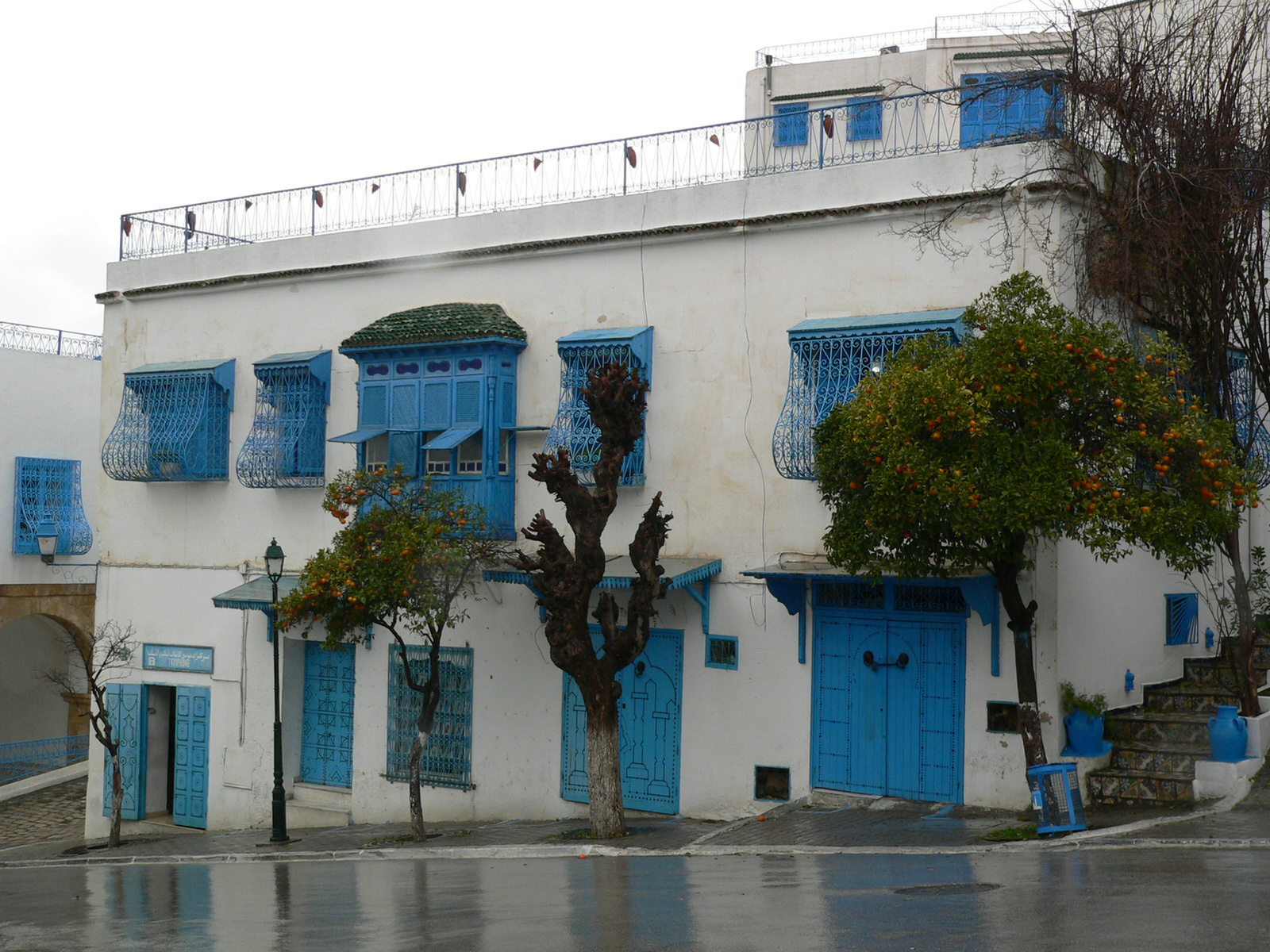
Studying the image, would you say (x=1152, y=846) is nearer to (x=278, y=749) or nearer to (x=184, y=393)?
(x=278, y=749)

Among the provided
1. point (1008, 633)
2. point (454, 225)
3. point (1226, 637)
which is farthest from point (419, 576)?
point (1226, 637)

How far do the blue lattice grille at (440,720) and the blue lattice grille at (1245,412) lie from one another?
847 centimetres

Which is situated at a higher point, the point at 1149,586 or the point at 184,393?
the point at 184,393

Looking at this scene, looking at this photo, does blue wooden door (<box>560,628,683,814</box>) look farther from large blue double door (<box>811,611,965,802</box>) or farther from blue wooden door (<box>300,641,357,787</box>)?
blue wooden door (<box>300,641,357,787</box>)

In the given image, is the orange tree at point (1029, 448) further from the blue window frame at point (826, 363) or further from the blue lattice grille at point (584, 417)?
the blue lattice grille at point (584, 417)

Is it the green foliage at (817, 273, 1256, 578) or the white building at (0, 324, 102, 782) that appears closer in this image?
the green foliage at (817, 273, 1256, 578)

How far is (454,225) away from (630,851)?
25.5 feet

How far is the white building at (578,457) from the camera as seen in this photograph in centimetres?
1234

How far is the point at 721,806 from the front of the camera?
1327cm

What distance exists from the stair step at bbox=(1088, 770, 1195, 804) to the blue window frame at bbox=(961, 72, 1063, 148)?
5711 millimetres

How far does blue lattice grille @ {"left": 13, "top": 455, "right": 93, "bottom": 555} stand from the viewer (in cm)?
2492

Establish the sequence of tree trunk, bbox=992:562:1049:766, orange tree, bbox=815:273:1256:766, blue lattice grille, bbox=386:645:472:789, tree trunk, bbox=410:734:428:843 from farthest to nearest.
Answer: blue lattice grille, bbox=386:645:472:789 < tree trunk, bbox=410:734:428:843 < tree trunk, bbox=992:562:1049:766 < orange tree, bbox=815:273:1256:766

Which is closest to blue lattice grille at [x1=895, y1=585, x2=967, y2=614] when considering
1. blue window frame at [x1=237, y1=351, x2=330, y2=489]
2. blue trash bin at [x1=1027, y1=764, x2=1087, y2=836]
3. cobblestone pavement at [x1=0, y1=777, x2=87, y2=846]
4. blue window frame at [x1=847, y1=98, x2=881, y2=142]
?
blue trash bin at [x1=1027, y1=764, x2=1087, y2=836]

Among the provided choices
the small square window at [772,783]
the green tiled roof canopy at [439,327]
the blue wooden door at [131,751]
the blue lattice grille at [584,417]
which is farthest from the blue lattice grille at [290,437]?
the small square window at [772,783]
